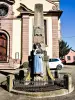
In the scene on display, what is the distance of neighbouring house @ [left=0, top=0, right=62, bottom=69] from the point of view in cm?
2472

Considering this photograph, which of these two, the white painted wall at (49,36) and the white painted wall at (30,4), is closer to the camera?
the white painted wall at (49,36)

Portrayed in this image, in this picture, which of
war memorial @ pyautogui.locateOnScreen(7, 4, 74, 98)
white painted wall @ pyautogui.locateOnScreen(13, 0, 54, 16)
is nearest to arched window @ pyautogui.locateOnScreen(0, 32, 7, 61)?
white painted wall @ pyautogui.locateOnScreen(13, 0, 54, 16)

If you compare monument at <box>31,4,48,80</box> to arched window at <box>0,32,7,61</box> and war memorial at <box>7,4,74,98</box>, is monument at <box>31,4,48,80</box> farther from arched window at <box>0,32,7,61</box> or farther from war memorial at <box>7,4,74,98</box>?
arched window at <box>0,32,7,61</box>

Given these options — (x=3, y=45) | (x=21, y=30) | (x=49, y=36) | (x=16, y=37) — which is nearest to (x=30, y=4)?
(x=21, y=30)

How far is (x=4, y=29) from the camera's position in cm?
2531

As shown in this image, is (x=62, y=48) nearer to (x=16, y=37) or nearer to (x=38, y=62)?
(x=16, y=37)

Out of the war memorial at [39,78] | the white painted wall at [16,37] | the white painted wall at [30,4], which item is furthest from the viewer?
the white painted wall at [30,4]

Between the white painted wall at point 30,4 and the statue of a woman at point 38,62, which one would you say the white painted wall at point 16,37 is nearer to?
the white painted wall at point 30,4

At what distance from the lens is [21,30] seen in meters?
25.2

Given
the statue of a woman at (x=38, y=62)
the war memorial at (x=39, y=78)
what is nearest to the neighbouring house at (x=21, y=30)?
the war memorial at (x=39, y=78)

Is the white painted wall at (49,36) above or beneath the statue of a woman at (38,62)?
above

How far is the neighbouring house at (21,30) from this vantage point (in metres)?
24.7

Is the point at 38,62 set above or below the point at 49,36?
below

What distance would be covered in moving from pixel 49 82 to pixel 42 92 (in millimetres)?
2124
